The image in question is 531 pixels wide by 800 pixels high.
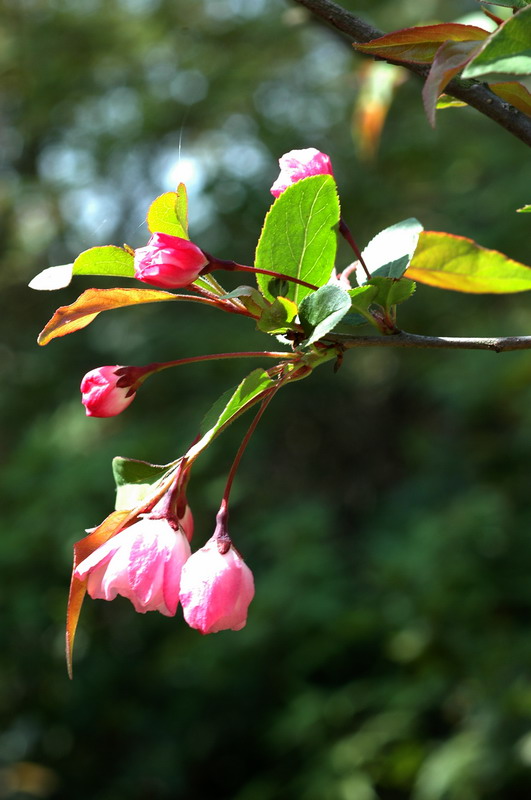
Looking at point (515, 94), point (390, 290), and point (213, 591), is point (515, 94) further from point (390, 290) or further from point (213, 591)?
point (213, 591)

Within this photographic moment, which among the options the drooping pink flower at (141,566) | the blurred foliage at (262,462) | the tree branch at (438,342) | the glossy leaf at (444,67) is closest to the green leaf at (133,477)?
the drooping pink flower at (141,566)

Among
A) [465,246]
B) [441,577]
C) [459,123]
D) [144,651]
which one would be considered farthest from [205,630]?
[459,123]

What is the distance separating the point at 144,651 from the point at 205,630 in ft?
8.55

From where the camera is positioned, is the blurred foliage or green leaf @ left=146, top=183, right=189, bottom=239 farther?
the blurred foliage

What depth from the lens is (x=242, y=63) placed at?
13.4ft

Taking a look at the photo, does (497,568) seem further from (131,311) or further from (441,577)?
(131,311)

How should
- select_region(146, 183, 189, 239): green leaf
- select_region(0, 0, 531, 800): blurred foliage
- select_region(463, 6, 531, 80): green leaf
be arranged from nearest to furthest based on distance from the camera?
1. select_region(463, 6, 531, 80): green leaf
2. select_region(146, 183, 189, 239): green leaf
3. select_region(0, 0, 531, 800): blurred foliage

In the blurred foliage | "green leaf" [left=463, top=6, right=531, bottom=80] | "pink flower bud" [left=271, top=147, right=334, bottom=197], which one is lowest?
the blurred foliage

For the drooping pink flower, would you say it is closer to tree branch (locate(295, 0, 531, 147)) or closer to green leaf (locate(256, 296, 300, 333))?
green leaf (locate(256, 296, 300, 333))

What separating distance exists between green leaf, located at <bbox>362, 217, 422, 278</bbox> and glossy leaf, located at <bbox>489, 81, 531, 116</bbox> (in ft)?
0.27

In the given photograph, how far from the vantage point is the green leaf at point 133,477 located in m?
0.50

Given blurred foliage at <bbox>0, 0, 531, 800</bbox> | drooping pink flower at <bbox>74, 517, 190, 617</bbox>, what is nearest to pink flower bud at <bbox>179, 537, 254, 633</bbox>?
drooping pink flower at <bbox>74, 517, 190, 617</bbox>

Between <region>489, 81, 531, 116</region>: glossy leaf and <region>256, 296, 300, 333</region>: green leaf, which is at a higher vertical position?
<region>489, 81, 531, 116</region>: glossy leaf

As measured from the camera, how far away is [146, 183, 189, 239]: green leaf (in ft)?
1.56
